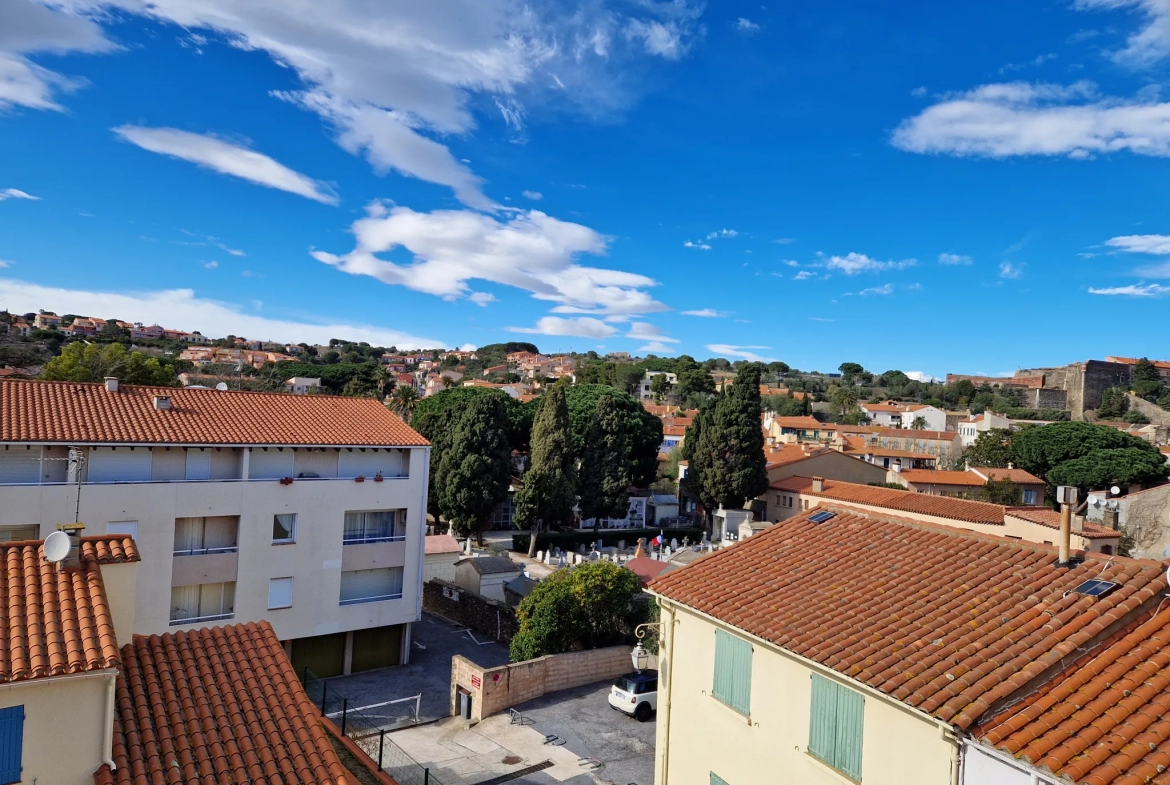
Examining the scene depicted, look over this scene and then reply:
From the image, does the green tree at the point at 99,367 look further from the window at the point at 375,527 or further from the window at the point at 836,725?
the window at the point at 836,725

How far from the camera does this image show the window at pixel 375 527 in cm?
2589

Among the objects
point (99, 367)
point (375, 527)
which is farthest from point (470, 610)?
point (99, 367)

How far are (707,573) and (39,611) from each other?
9.74 metres

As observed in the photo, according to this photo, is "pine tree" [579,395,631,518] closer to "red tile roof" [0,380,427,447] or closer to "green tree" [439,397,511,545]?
"green tree" [439,397,511,545]

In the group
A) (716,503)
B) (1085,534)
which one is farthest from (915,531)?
(716,503)

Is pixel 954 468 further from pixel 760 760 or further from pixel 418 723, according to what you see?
pixel 760 760

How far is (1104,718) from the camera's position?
711 centimetres

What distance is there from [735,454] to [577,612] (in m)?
33.6

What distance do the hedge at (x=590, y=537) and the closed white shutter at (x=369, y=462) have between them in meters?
24.6

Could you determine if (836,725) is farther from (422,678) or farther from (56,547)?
(422,678)

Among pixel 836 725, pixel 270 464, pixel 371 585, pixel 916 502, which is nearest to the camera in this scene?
pixel 836 725

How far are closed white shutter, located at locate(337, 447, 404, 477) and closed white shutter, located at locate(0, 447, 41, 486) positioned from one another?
28.7 ft

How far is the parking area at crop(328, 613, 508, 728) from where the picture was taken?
892 inches

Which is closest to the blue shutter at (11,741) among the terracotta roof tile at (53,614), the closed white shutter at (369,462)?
the terracotta roof tile at (53,614)
